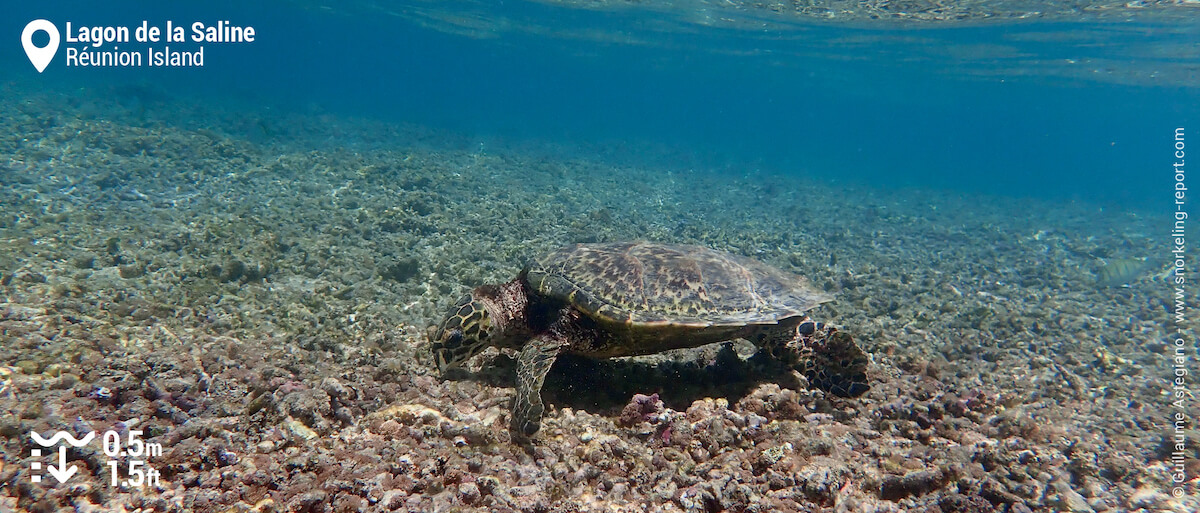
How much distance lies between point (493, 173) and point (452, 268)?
1046 cm

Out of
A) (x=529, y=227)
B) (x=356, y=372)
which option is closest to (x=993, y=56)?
(x=529, y=227)

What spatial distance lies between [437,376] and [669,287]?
8.19ft

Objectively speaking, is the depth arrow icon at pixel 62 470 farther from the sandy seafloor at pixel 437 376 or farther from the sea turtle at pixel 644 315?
the sea turtle at pixel 644 315

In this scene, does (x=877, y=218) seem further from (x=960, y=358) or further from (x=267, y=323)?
(x=267, y=323)

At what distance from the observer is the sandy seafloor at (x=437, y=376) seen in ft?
10.7

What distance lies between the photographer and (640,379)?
17.5 feet

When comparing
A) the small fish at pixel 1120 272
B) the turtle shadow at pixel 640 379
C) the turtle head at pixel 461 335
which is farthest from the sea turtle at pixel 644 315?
the small fish at pixel 1120 272

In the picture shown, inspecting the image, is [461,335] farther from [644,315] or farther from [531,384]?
[644,315]

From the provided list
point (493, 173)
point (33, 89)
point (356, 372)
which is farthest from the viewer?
point (33, 89)

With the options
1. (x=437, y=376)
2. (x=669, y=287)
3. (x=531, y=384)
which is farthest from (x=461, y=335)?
(x=669, y=287)

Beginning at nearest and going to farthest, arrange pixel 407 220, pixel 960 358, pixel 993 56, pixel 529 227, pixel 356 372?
pixel 356 372 → pixel 960 358 → pixel 407 220 → pixel 529 227 → pixel 993 56

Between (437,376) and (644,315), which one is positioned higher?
(644,315)

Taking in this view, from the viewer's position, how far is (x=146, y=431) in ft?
10.9

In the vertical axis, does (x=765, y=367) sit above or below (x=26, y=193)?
above
